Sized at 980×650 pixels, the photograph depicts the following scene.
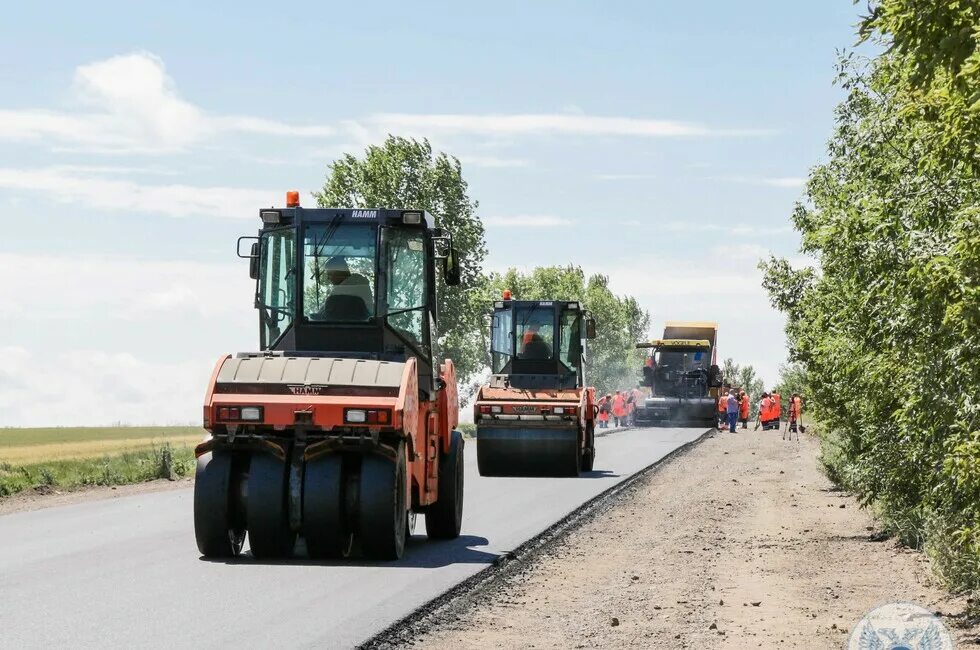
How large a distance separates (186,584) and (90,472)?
1703cm

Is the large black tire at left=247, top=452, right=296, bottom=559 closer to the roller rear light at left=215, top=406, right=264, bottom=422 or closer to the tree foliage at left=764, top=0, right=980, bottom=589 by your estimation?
the roller rear light at left=215, top=406, right=264, bottom=422

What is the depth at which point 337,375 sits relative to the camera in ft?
43.1

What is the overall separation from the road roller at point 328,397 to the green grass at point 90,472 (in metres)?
10.9

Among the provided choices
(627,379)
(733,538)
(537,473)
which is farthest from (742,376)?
(733,538)

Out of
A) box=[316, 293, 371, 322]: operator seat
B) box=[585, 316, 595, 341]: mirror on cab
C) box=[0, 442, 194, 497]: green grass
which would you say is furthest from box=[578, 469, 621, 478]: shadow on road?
box=[316, 293, 371, 322]: operator seat

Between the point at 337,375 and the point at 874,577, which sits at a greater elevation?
the point at 337,375

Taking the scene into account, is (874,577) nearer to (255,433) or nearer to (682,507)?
(255,433)

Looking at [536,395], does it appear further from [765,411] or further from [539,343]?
[765,411]

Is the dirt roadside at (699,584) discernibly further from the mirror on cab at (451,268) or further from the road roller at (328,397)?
the mirror on cab at (451,268)

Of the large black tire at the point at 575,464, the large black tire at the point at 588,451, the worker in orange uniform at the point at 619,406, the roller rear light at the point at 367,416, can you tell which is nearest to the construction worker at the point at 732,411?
the worker in orange uniform at the point at 619,406

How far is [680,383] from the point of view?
60500 millimetres

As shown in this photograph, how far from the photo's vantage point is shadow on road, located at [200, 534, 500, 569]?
510 inches

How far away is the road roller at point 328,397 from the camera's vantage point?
12828 mm

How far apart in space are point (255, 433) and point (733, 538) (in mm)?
6898
